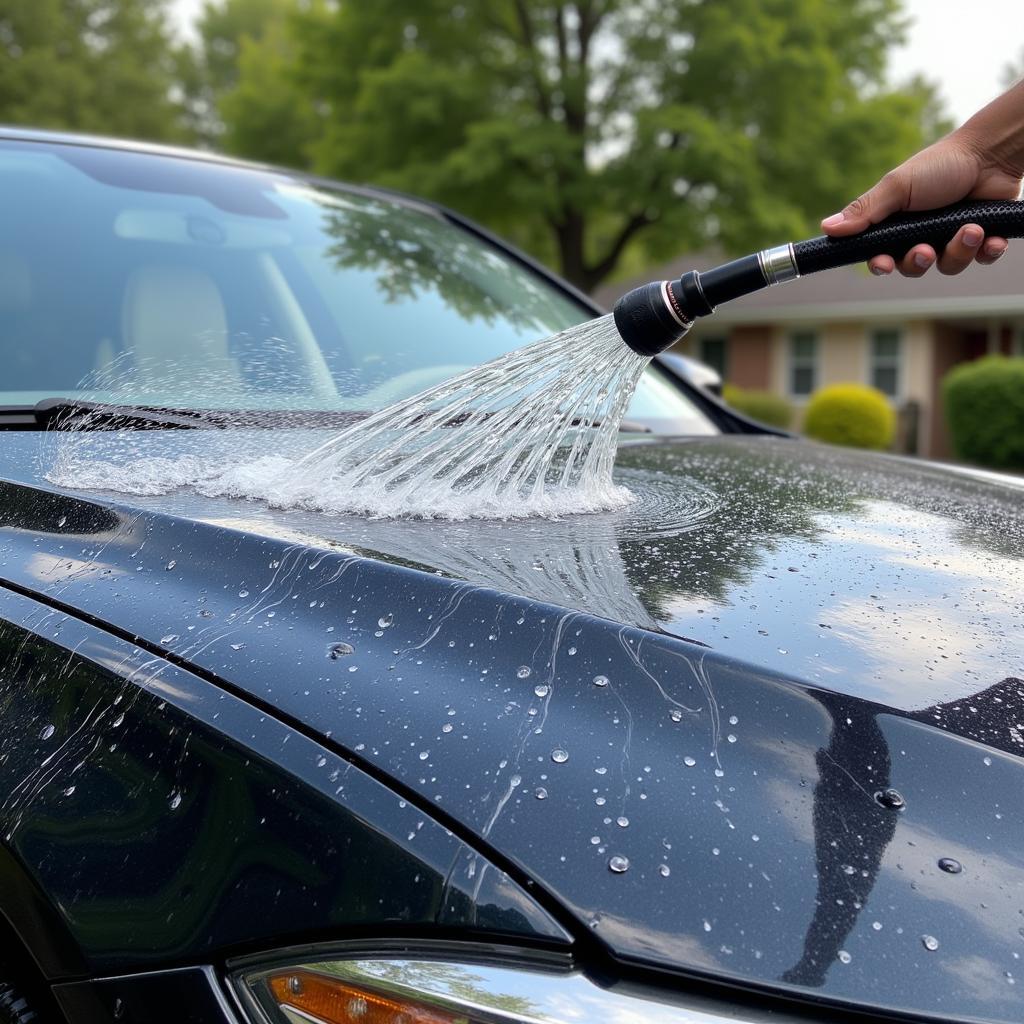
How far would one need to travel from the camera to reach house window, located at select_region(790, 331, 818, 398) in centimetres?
2377

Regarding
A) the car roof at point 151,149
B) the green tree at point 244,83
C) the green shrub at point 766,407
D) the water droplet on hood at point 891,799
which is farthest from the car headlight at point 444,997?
the green tree at point 244,83

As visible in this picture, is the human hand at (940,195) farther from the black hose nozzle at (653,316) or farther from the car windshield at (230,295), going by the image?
the car windshield at (230,295)

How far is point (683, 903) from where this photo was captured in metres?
0.85

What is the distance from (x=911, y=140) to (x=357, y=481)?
16386 millimetres

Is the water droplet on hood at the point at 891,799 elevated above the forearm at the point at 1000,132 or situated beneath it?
situated beneath

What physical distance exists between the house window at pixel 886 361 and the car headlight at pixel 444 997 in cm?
2357

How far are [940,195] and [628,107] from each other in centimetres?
1563

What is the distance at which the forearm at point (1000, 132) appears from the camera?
177cm

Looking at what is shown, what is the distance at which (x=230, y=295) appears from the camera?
2361mm

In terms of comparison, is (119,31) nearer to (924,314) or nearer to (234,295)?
(924,314)

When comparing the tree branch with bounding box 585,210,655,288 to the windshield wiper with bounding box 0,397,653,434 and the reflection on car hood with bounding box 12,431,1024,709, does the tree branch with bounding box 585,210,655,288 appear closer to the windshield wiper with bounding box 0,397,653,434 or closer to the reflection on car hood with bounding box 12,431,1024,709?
the windshield wiper with bounding box 0,397,653,434

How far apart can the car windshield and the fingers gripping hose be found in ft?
1.86

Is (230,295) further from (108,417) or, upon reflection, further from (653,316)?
(653,316)

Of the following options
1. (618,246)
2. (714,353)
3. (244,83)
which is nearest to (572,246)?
(618,246)
